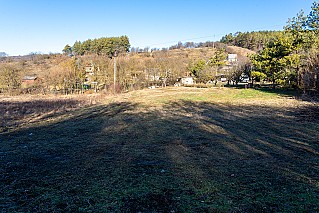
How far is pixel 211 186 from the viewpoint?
3867mm

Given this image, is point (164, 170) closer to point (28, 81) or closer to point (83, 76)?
point (83, 76)

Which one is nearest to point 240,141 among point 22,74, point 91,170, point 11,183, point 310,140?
point 310,140

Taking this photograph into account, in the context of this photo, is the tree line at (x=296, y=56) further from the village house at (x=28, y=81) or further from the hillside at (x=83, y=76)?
the village house at (x=28, y=81)

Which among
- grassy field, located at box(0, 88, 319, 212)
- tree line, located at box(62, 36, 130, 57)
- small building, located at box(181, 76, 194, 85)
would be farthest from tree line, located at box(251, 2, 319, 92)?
tree line, located at box(62, 36, 130, 57)

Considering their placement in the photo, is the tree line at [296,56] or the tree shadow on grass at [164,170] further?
the tree line at [296,56]

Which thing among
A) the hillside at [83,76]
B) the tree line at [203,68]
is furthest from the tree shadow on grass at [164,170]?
the hillside at [83,76]

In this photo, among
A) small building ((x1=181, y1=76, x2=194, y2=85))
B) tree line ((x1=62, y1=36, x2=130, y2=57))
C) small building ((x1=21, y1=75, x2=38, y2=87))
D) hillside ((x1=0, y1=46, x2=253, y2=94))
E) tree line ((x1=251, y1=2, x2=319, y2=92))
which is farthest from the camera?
tree line ((x1=62, y1=36, x2=130, y2=57))

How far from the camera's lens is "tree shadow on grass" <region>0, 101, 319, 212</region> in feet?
11.0

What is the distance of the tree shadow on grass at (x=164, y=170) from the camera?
3.35 m

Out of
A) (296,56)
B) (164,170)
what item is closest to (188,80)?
(296,56)

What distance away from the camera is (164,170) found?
4.68m

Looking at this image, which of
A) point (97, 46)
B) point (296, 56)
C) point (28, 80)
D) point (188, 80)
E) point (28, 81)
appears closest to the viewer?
point (296, 56)

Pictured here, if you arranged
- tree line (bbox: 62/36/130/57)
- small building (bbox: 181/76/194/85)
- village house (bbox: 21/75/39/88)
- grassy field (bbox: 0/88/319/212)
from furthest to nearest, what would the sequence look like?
tree line (bbox: 62/36/130/57) < small building (bbox: 181/76/194/85) < village house (bbox: 21/75/39/88) < grassy field (bbox: 0/88/319/212)

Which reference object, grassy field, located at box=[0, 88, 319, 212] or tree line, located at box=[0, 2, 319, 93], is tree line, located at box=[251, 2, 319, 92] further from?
grassy field, located at box=[0, 88, 319, 212]
